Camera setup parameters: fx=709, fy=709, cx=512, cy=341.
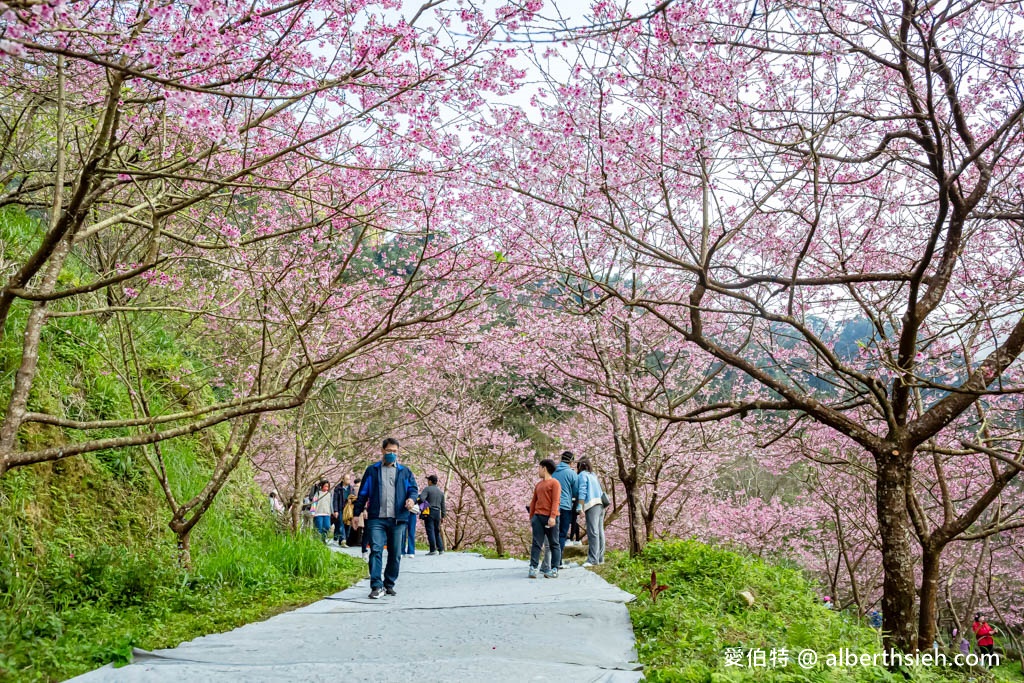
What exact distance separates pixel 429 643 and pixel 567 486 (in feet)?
17.1

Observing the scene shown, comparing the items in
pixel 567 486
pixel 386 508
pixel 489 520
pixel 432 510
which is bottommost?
pixel 489 520

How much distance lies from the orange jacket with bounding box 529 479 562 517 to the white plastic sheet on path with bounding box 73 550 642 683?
1259 mm

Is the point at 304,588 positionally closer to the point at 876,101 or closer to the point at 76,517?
the point at 76,517

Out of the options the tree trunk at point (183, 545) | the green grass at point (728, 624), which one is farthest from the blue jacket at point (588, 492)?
the tree trunk at point (183, 545)

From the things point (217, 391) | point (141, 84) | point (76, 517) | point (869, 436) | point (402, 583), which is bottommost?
point (402, 583)

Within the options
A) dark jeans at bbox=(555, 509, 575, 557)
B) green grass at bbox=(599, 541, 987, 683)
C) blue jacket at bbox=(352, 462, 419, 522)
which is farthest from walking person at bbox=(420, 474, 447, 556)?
blue jacket at bbox=(352, 462, 419, 522)

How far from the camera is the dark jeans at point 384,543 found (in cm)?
796

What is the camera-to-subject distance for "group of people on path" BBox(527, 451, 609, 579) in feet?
31.5

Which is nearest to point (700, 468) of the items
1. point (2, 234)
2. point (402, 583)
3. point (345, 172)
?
point (402, 583)

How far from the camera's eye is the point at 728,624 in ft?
18.2

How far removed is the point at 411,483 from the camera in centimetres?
825

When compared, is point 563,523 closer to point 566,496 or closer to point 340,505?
point 566,496

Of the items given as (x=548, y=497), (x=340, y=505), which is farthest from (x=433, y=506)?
(x=548, y=497)

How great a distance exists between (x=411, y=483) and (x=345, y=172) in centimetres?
360
